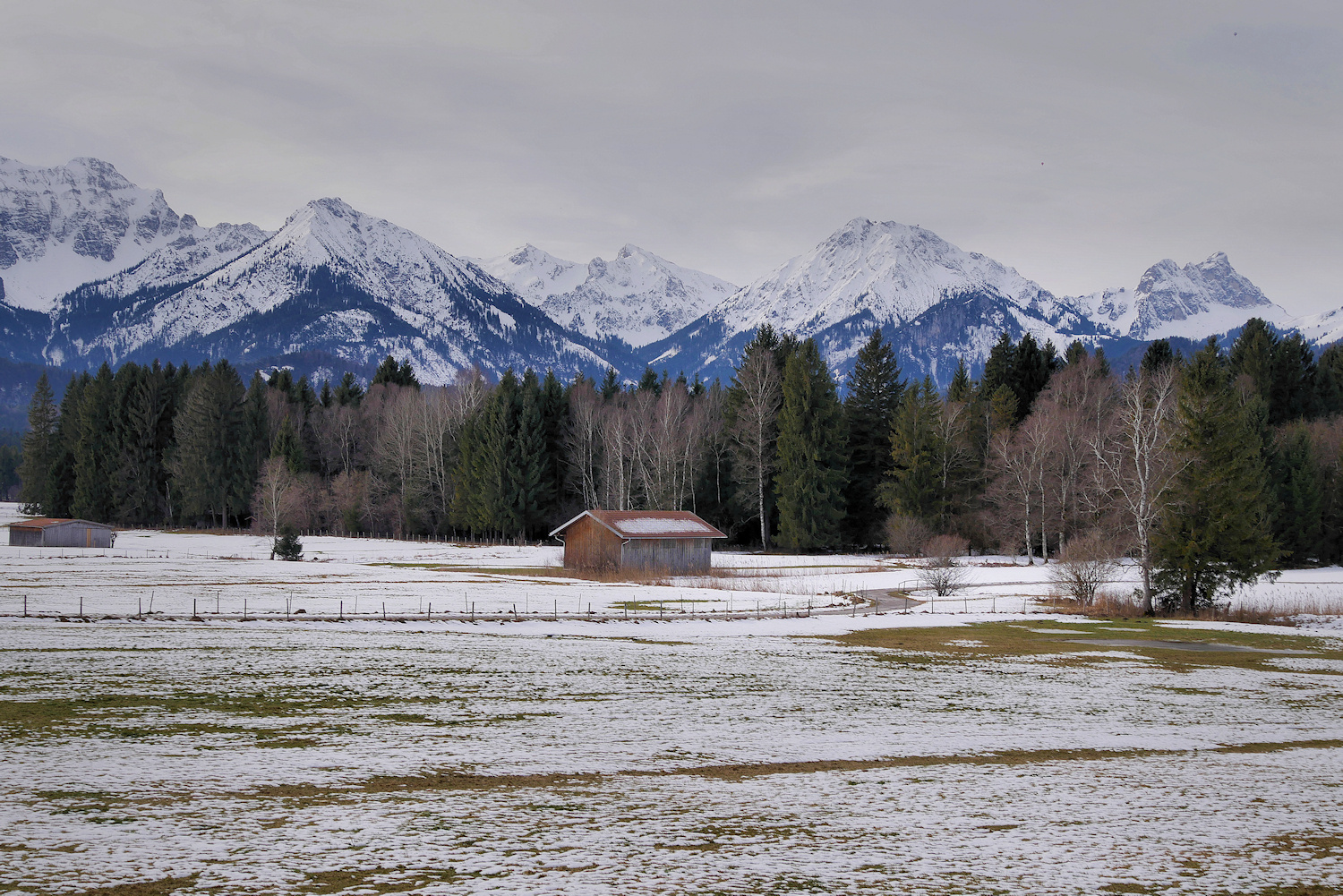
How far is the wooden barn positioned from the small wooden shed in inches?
1725

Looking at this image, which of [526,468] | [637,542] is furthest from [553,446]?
[637,542]

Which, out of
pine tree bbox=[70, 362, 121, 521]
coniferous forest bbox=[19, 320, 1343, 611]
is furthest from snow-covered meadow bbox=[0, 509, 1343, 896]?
pine tree bbox=[70, 362, 121, 521]

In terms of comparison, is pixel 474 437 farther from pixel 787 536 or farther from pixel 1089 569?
pixel 1089 569

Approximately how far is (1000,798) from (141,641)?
921 inches

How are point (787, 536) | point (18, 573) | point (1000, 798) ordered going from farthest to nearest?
1. point (787, 536)
2. point (18, 573)
3. point (1000, 798)

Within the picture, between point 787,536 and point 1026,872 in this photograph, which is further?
point 787,536

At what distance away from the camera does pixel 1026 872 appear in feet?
31.0

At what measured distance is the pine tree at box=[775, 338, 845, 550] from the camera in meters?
78.2

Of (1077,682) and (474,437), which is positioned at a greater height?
(474,437)

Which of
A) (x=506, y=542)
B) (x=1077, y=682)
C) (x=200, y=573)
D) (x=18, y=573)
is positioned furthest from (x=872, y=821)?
(x=506, y=542)

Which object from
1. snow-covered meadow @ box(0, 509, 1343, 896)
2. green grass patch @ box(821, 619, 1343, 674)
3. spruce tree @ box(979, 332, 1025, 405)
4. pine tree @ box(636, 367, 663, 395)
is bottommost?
green grass patch @ box(821, 619, 1343, 674)

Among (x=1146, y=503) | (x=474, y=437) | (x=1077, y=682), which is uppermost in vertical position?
(x=474, y=437)

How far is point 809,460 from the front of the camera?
78.4 m

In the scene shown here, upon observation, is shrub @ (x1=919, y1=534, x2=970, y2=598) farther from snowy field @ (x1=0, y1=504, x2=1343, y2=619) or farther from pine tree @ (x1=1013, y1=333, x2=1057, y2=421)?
pine tree @ (x1=1013, y1=333, x2=1057, y2=421)
